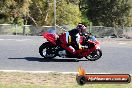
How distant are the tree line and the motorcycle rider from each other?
124 ft

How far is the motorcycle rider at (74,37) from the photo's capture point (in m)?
18.4

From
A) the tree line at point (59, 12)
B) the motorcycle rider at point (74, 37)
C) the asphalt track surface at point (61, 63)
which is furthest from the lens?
the tree line at point (59, 12)

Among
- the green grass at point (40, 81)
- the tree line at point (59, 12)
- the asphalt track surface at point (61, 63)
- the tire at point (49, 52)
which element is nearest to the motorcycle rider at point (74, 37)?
the asphalt track surface at point (61, 63)

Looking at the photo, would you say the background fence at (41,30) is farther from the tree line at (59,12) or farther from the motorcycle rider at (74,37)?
the motorcycle rider at (74,37)

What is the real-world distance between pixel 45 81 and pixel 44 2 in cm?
4708

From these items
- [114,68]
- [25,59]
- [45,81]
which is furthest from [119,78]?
[25,59]

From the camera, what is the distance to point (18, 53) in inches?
809

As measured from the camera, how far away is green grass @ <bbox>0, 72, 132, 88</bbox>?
11164 mm

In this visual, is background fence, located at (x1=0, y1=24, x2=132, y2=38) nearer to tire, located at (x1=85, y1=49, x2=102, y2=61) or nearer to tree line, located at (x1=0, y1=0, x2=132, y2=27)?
tree line, located at (x1=0, y1=0, x2=132, y2=27)

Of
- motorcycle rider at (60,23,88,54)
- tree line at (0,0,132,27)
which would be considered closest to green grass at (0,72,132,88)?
motorcycle rider at (60,23,88,54)

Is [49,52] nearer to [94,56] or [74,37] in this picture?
[74,37]

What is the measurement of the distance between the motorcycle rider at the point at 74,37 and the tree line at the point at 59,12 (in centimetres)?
3771

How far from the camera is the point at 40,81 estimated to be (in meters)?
12.2

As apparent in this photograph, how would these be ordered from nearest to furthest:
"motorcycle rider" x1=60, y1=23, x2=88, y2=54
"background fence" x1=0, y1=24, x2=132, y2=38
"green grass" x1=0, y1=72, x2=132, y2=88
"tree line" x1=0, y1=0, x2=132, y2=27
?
1. "green grass" x1=0, y1=72, x2=132, y2=88
2. "motorcycle rider" x1=60, y1=23, x2=88, y2=54
3. "background fence" x1=0, y1=24, x2=132, y2=38
4. "tree line" x1=0, y1=0, x2=132, y2=27
